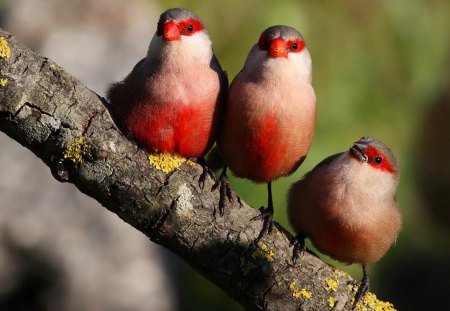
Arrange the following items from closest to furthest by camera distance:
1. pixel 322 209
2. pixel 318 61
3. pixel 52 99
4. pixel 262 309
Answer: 1. pixel 52 99
2. pixel 262 309
3. pixel 322 209
4. pixel 318 61

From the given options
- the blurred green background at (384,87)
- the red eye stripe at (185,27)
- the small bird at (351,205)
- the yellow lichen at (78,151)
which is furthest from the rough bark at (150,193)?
the blurred green background at (384,87)

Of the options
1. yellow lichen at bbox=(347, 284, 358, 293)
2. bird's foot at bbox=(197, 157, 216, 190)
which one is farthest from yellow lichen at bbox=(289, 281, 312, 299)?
bird's foot at bbox=(197, 157, 216, 190)

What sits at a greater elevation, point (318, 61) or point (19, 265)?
point (318, 61)

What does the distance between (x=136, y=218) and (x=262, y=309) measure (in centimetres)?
65

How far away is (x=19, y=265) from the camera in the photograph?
Result: 5.84m

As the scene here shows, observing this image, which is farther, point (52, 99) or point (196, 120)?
point (196, 120)

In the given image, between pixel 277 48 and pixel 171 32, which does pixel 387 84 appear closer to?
pixel 277 48

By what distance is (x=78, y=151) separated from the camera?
302 cm

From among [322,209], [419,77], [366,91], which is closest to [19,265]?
[322,209]

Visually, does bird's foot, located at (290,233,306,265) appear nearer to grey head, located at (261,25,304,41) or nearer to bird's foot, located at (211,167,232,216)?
bird's foot, located at (211,167,232,216)

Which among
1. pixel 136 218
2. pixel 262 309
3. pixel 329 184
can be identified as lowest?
pixel 262 309

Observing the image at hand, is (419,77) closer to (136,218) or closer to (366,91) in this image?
(366,91)

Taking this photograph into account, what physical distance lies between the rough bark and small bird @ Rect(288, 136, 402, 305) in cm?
33

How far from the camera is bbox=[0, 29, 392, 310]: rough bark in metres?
2.91
